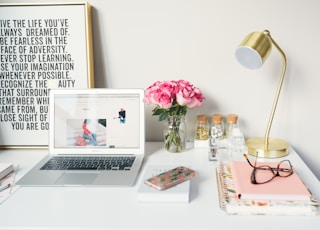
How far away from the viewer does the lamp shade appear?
0.96 metres

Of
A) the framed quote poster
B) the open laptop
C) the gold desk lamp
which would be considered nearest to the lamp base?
the gold desk lamp

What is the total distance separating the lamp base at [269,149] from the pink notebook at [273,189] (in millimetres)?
209

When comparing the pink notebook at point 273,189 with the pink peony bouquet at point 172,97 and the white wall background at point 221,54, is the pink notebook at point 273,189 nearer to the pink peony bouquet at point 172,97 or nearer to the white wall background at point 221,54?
the pink peony bouquet at point 172,97

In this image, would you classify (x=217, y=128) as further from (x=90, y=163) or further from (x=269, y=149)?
(x=90, y=163)

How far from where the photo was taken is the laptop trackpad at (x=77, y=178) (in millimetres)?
906

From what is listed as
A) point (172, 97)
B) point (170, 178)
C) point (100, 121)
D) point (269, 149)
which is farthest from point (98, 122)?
point (269, 149)

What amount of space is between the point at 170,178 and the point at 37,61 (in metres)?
0.72

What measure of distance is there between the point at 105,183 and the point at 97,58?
557mm

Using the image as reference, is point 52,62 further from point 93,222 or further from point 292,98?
point 292,98

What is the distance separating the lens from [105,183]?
90 cm

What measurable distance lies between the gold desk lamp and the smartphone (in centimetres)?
31

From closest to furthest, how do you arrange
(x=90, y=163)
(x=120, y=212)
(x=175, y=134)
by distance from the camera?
(x=120, y=212)
(x=90, y=163)
(x=175, y=134)

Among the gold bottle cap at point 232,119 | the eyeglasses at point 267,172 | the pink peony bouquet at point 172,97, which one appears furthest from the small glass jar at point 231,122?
the eyeglasses at point 267,172

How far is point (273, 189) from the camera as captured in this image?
0.79 metres
